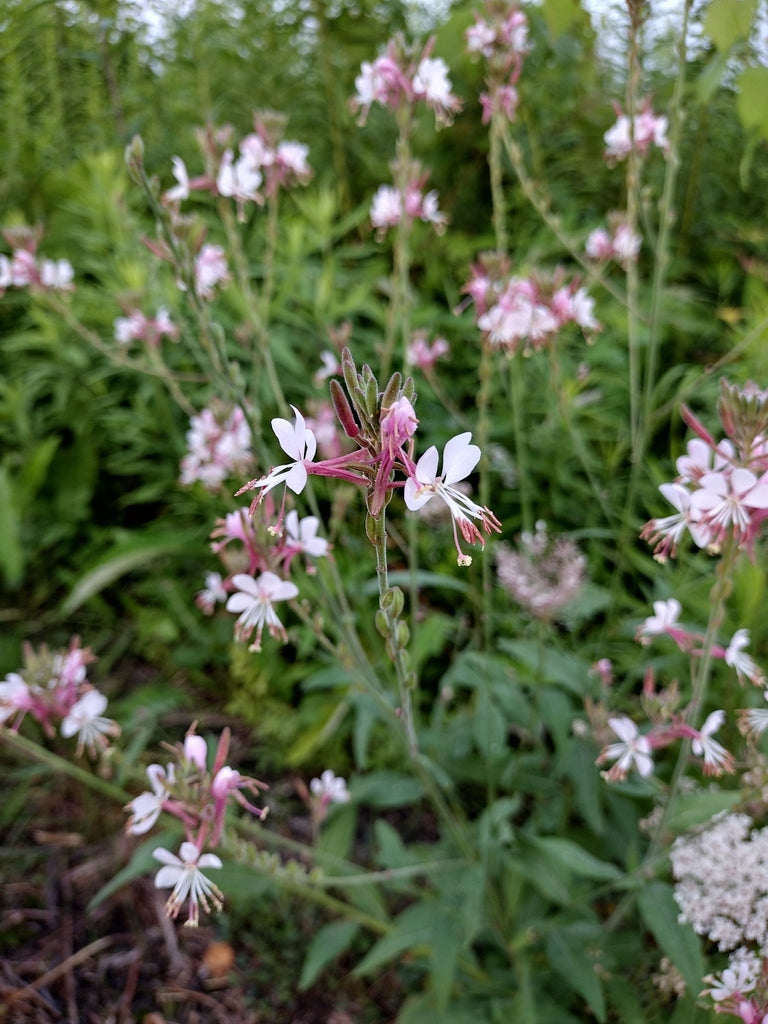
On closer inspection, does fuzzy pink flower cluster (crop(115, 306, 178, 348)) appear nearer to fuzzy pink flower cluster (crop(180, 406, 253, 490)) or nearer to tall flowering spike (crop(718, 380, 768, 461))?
fuzzy pink flower cluster (crop(180, 406, 253, 490))

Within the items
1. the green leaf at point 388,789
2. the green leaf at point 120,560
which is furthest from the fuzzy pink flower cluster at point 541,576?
the green leaf at point 120,560

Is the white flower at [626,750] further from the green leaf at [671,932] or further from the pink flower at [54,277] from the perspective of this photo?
the pink flower at [54,277]

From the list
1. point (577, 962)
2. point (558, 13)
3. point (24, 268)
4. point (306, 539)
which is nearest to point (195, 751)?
point (306, 539)

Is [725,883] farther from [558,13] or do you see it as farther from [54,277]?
[54,277]

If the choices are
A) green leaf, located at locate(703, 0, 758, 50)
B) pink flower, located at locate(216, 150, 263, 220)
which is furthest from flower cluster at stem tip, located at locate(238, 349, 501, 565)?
pink flower, located at locate(216, 150, 263, 220)

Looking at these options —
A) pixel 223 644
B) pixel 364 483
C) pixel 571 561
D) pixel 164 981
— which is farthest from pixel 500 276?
pixel 164 981

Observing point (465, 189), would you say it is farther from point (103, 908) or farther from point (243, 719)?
point (103, 908)
